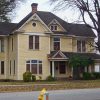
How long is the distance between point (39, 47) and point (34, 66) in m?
2.82

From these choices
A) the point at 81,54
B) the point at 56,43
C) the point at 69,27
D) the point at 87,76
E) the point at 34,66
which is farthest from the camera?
the point at 69,27

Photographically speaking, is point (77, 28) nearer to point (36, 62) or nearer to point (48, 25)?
point (48, 25)

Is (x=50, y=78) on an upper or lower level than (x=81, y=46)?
lower

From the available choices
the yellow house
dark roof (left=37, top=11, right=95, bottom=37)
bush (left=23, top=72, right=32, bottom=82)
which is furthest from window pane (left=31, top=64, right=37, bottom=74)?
dark roof (left=37, top=11, right=95, bottom=37)

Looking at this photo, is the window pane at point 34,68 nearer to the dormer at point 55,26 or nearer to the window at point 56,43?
the window at point 56,43

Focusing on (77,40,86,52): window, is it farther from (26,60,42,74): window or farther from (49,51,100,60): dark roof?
(26,60,42,74): window

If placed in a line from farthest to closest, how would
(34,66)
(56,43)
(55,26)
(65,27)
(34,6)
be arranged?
(65,27) < (56,43) < (55,26) < (34,6) < (34,66)

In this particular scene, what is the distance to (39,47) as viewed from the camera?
5944cm

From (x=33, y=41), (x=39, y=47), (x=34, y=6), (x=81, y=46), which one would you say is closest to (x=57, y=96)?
(x=33, y=41)

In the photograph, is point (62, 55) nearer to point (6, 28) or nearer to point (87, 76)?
point (87, 76)

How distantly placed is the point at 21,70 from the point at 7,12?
56.5ft

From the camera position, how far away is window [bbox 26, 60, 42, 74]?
58375 millimetres

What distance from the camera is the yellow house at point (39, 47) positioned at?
2296 inches

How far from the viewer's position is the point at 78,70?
63.6 meters
